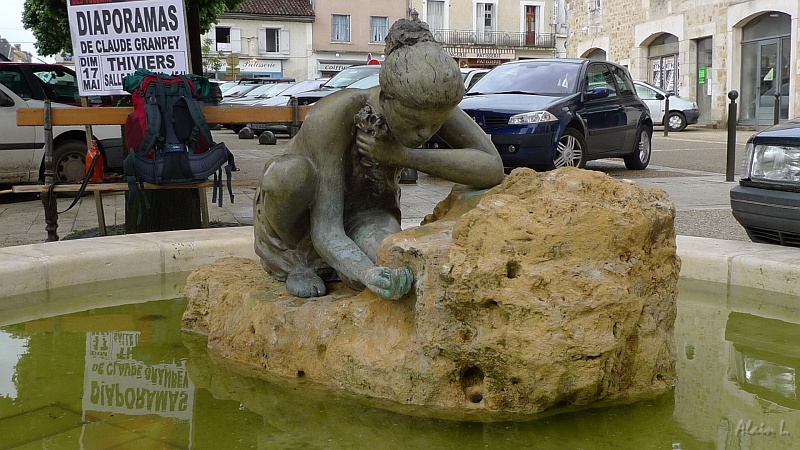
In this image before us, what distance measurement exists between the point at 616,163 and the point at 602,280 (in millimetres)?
12305

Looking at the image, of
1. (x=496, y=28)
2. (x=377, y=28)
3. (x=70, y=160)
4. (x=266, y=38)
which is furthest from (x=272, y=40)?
(x=70, y=160)

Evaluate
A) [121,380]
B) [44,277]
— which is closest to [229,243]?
[44,277]

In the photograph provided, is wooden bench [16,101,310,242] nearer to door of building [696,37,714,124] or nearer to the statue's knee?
the statue's knee

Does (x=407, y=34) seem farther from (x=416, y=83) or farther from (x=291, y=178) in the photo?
(x=291, y=178)

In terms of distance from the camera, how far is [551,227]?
2611 mm

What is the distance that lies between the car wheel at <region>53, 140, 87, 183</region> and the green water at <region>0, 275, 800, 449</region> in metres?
6.79

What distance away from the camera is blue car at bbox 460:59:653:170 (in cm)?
1066

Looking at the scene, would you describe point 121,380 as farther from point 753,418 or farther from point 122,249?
point 753,418

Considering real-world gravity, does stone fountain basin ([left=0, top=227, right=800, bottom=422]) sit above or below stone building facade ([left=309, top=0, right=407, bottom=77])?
below

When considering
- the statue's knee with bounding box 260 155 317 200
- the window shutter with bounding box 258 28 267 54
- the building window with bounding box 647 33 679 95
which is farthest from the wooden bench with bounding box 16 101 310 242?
the window shutter with bounding box 258 28 267 54

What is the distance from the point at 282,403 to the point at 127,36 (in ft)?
16.1

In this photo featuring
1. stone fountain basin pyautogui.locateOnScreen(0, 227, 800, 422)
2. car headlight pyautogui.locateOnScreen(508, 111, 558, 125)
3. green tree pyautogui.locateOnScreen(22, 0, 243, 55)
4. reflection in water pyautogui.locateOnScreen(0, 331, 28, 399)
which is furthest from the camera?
green tree pyautogui.locateOnScreen(22, 0, 243, 55)

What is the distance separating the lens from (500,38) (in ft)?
168

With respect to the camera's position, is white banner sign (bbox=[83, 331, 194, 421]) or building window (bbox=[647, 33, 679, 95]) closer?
white banner sign (bbox=[83, 331, 194, 421])
